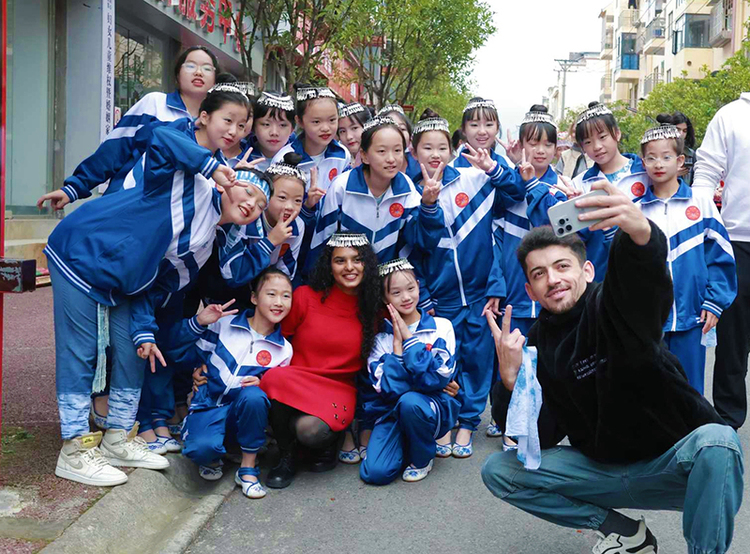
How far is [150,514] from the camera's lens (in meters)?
4.02

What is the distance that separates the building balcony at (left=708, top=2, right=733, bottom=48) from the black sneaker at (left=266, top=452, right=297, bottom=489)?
42.8m

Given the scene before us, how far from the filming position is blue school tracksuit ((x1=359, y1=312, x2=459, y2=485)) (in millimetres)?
4707

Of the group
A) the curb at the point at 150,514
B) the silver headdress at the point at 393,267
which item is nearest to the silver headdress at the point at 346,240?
the silver headdress at the point at 393,267

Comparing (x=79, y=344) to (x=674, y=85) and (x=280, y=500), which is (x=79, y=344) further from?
(x=674, y=85)

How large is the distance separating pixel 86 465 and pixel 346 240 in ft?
6.35

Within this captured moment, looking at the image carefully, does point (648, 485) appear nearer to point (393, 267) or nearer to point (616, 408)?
point (616, 408)

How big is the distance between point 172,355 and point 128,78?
10927 mm

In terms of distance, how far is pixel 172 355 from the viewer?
16.2 ft

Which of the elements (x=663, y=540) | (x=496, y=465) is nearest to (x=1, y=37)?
(x=496, y=465)

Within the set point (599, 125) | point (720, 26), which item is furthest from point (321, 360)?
point (720, 26)

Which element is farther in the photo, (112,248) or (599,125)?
(599,125)

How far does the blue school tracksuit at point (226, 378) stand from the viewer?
4.53 meters

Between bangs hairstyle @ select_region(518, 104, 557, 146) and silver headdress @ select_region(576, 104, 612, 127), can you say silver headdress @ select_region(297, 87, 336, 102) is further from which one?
silver headdress @ select_region(576, 104, 612, 127)

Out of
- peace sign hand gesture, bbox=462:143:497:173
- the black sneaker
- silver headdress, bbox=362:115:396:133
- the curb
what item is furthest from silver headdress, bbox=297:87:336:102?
the curb
